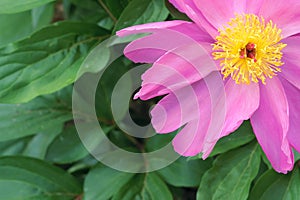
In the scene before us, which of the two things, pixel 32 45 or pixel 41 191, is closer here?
pixel 32 45

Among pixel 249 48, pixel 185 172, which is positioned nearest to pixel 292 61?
pixel 249 48

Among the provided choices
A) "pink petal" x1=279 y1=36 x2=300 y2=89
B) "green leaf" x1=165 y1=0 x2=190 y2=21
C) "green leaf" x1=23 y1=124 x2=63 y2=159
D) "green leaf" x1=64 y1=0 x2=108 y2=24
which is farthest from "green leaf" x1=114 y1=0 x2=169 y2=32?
"green leaf" x1=23 y1=124 x2=63 y2=159

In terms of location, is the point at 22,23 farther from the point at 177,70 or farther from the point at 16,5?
the point at 177,70

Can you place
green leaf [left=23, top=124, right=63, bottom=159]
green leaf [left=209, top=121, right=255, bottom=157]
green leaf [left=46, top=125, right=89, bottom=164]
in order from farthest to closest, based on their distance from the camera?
green leaf [left=23, top=124, right=63, bottom=159] < green leaf [left=46, top=125, right=89, bottom=164] < green leaf [left=209, top=121, right=255, bottom=157]

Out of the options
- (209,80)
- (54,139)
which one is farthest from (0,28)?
(209,80)

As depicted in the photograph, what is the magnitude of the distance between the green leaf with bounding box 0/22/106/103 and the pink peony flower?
274 millimetres

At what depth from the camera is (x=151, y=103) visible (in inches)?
64.6

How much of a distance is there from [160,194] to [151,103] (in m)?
0.40

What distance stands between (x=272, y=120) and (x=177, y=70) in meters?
0.22

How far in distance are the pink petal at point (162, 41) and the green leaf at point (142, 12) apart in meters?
0.16

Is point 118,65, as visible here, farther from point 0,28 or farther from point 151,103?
point 0,28

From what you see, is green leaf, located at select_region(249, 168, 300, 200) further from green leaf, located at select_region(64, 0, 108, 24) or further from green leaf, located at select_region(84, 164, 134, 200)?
green leaf, located at select_region(64, 0, 108, 24)

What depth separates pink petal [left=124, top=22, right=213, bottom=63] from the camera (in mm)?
979

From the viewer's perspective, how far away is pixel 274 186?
123 cm
